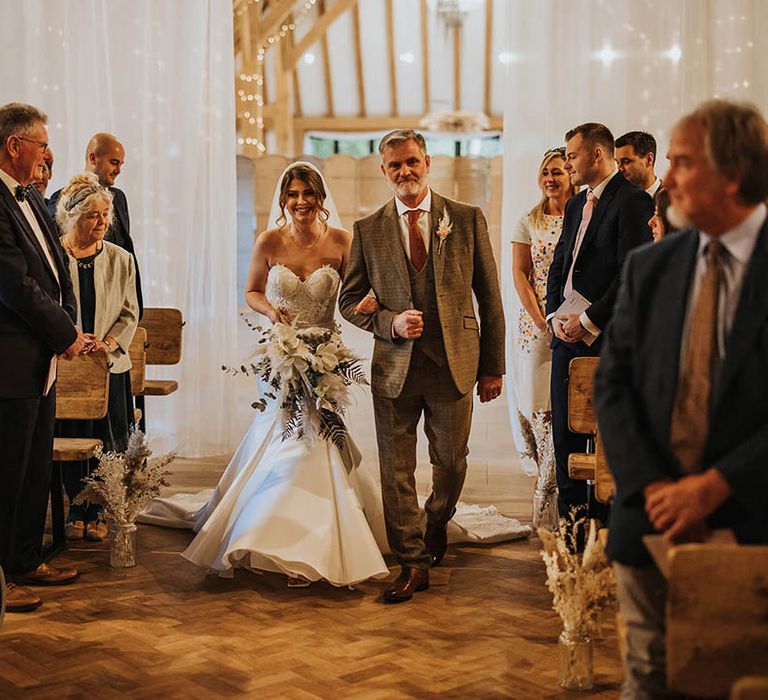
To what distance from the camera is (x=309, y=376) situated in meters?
4.59

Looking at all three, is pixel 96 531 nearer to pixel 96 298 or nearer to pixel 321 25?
pixel 96 298

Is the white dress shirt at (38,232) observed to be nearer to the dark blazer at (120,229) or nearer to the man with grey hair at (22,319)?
the man with grey hair at (22,319)

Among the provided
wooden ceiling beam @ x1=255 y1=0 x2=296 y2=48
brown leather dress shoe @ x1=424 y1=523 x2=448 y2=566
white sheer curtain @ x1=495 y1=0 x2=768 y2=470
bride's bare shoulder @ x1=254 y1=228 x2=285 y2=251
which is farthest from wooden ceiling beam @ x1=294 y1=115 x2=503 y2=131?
brown leather dress shoe @ x1=424 y1=523 x2=448 y2=566

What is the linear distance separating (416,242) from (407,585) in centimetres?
132

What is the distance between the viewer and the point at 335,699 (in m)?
Result: 3.27

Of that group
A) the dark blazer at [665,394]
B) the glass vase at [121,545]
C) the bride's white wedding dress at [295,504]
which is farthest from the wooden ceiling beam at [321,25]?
the dark blazer at [665,394]

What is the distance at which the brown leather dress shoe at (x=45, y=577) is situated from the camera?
440 cm

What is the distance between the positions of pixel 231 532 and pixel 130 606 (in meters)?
0.53

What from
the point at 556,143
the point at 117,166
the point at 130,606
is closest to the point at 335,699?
the point at 130,606

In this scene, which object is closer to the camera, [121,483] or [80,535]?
[121,483]

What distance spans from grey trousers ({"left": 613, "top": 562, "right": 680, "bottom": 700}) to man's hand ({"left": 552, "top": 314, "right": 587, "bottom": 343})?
7.69ft

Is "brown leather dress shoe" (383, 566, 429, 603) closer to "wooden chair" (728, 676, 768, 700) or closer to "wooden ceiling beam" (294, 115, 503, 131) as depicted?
"wooden chair" (728, 676, 768, 700)

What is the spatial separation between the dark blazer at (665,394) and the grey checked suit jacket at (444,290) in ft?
6.38

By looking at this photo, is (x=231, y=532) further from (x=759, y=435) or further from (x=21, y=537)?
(x=759, y=435)
